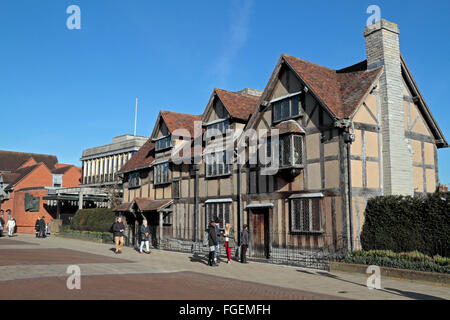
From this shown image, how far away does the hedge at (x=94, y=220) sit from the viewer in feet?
103

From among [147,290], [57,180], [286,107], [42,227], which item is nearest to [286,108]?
[286,107]

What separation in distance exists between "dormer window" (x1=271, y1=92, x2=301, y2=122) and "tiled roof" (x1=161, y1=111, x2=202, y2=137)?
7.88 metres

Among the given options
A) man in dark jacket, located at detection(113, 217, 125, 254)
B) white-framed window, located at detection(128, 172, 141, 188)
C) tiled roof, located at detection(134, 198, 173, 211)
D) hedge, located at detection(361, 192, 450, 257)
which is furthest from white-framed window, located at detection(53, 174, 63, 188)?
hedge, located at detection(361, 192, 450, 257)

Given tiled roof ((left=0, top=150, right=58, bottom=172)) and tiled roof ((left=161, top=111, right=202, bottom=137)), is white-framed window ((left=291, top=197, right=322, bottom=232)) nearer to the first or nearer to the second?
tiled roof ((left=161, top=111, right=202, bottom=137))

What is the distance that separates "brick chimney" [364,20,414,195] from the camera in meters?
18.2

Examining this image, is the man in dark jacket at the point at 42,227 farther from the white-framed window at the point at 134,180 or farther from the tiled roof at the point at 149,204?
the tiled roof at the point at 149,204

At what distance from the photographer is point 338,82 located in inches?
809

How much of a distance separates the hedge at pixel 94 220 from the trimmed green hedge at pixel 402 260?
66.7 feet

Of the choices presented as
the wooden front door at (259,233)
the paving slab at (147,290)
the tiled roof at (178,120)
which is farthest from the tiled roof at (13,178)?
the paving slab at (147,290)

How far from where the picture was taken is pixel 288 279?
13266 mm

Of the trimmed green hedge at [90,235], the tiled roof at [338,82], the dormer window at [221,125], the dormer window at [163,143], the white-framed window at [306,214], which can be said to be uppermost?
the tiled roof at [338,82]
